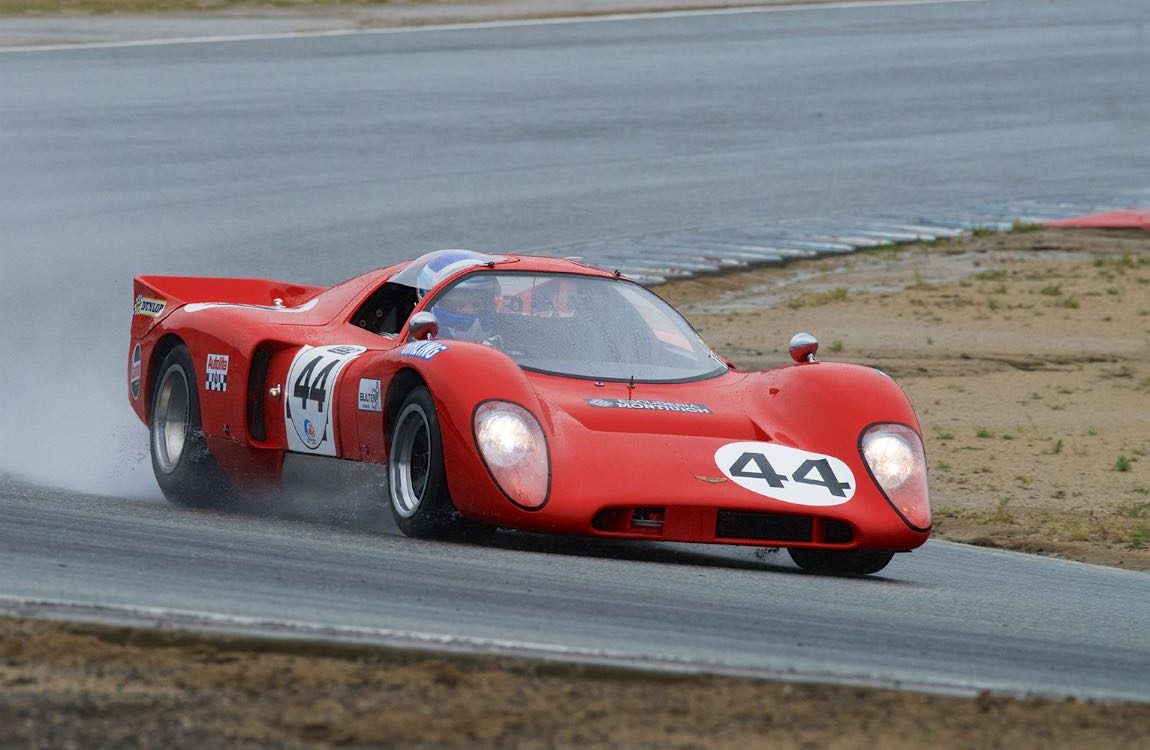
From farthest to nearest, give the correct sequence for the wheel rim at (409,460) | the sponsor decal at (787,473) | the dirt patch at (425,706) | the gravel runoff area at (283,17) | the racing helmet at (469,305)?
the gravel runoff area at (283,17) < the racing helmet at (469,305) < the wheel rim at (409,460) < the sponsor decal at (787,473) < the dirt patch at (425,706)

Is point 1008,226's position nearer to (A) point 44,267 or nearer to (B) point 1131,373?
(B) point 1131,373

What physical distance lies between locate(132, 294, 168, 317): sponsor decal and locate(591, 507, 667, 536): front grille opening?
3446mm

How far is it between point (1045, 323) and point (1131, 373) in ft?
5.11

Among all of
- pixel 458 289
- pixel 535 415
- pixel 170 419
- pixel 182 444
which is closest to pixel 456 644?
pixel 535 415

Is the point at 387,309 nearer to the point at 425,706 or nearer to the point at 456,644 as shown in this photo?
the point at 456,644

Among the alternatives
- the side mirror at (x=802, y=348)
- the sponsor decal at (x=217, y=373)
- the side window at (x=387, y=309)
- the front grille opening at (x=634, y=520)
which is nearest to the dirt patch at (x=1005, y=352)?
the side mirror at (x=802, y=348)

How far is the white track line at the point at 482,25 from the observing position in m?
25.4

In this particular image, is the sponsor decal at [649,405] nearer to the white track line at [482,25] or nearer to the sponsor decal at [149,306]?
the sponsor decal at [149,306]

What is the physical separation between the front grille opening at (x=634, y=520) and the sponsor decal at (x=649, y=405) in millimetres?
555

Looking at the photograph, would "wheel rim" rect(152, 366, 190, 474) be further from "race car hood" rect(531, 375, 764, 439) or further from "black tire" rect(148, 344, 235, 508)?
"race car hood" rect(531, 375, 764, 439)

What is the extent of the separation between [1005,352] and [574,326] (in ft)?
20.7

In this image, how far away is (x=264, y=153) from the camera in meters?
19.7

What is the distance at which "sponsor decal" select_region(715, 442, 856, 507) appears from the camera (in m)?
7.05

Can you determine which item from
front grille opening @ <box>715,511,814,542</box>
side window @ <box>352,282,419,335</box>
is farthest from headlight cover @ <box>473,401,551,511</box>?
side window @ <box>352,282,419,335</box>
